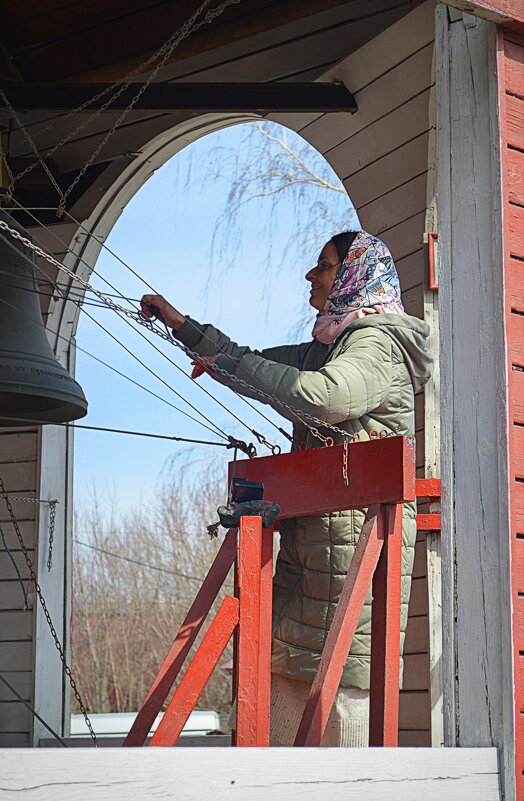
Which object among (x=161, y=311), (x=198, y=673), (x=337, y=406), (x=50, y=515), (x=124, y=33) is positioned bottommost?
(x=198, y=673)

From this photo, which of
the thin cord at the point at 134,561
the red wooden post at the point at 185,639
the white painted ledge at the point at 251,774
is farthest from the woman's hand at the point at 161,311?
the thin cord at the point at 134,561

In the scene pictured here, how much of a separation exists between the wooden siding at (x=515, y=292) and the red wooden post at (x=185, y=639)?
0.73 metres

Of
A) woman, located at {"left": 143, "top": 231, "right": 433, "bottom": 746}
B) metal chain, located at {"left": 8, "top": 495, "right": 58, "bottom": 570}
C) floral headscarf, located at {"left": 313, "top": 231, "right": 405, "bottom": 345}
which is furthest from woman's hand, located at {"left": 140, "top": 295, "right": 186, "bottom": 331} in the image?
metal chain, located at {"left": 8, "top": 495, "right": 58, "bottom": 570}

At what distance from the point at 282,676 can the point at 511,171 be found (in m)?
1.33

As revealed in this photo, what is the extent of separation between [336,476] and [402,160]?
1492 mm

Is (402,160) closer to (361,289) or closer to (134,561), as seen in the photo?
(361,289)

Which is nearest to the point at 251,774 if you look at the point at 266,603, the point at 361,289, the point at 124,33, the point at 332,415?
the point at 266,603

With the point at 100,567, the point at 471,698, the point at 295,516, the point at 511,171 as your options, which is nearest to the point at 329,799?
the point at 471,698

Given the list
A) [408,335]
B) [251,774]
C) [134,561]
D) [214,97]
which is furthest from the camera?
[134,561]

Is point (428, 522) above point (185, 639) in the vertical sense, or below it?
above

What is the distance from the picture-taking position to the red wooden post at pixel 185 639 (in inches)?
102

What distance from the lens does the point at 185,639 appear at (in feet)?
8.68

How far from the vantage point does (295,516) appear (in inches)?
105

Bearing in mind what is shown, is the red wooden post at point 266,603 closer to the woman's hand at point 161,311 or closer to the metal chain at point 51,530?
the woman's hand at point 161,311
